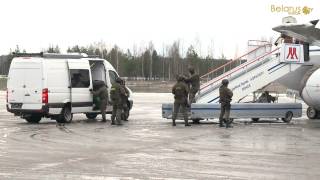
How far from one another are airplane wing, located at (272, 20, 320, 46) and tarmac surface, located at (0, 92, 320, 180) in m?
2.74

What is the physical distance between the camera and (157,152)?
12.5 meters

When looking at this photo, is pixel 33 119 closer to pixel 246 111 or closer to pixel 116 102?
pixel 116 102

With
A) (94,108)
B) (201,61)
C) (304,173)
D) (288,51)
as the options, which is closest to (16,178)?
(304,173)

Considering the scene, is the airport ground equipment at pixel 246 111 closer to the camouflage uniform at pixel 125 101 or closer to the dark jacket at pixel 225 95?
the dark jacket at pixel 225 95

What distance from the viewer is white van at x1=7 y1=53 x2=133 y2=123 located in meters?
20.4

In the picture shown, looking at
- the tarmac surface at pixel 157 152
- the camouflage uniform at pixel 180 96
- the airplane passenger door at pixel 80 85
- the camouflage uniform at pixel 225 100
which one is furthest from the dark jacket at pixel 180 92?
the airplane passenger door at pixel 80 85

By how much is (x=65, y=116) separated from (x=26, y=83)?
1.86 meters

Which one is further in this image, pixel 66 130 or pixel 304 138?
pixel 66 130

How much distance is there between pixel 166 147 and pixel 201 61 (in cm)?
8021

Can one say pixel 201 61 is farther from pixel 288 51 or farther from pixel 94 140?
pixel 94 140

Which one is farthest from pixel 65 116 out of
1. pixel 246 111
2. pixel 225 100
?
pixel 246 111

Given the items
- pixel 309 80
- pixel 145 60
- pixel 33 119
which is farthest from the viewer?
pixel 145 60

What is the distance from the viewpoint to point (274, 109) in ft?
70.6

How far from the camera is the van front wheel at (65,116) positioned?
68.8ft
